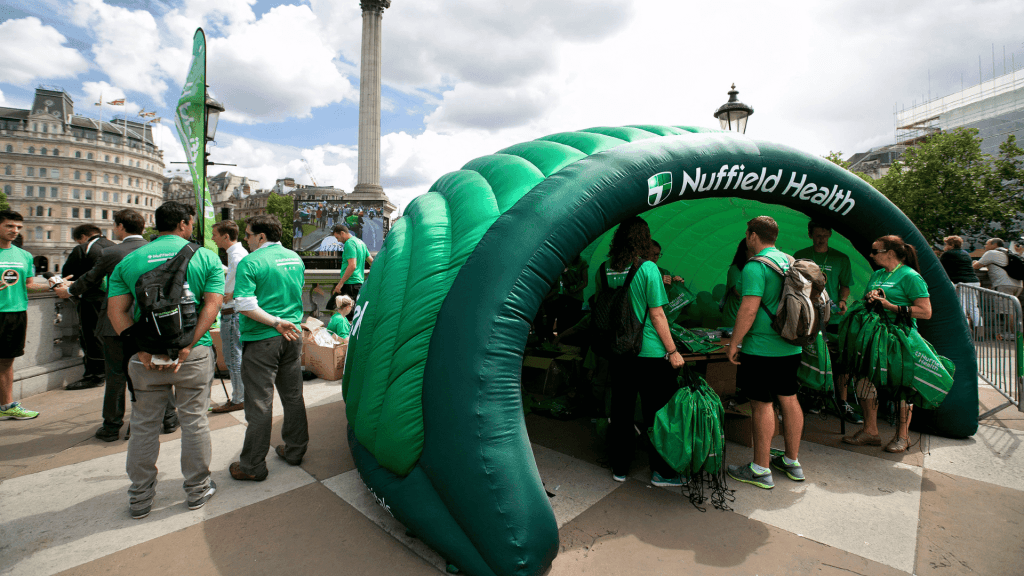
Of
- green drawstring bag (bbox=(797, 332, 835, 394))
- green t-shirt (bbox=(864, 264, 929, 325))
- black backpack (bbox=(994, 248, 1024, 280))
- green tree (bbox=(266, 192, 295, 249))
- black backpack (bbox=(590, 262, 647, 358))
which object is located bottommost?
green drawstring bag (bbox=(797, 332, 835, 394))

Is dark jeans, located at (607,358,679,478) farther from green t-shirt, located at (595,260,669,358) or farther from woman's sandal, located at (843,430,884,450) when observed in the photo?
woman's sandal, located at (843,430,884,450)

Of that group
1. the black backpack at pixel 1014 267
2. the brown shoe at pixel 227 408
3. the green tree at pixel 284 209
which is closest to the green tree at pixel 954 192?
the black backpack at pixel 1014 267

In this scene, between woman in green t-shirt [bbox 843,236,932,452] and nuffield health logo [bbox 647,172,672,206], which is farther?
woman in green t-shirt [bbox 843,236,932,452]

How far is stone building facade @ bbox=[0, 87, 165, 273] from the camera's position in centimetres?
7525

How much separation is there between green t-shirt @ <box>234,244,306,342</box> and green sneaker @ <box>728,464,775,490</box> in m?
3.66

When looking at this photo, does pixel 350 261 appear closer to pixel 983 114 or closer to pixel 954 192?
pixel 954 192

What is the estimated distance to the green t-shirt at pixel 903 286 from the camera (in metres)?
Result: 3.96

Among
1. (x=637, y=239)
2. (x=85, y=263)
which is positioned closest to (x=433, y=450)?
(x=637, y=239)

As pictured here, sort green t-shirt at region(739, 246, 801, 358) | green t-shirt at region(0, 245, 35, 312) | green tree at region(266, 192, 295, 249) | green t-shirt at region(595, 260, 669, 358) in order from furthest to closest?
green tree at region(266, 192, 295, 249) → green t-shirt at region(0, 245, 35, 312) → green t-shirt at region(739, 246, 801, 358) → green t-shirt at region(595, 260, 669, 358)

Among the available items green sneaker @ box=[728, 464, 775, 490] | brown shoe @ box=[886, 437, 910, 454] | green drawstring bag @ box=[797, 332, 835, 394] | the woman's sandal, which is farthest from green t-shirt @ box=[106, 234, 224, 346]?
brown shoe @ box=[886, 437, 910, 454]

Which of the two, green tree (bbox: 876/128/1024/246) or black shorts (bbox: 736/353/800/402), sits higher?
green tree (bbox: 876/128/1024/246)

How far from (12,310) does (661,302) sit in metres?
6.28

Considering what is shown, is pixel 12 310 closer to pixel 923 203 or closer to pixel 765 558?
pixel 765 558

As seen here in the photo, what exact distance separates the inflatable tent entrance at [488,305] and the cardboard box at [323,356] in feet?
9.93
